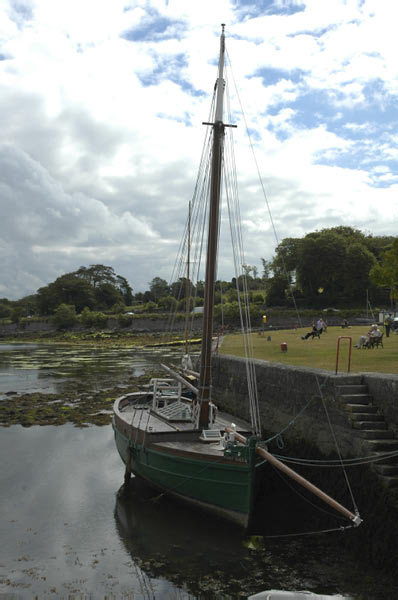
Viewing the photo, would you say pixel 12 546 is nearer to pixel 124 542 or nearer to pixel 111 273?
pixel 124 542

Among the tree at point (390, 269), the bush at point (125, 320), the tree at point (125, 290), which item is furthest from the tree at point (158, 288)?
the tree at point (390, 269)

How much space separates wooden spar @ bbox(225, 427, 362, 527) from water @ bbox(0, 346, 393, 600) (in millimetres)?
1125

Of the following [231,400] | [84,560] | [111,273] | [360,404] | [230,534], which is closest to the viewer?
[84,560]

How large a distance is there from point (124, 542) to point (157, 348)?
58155 millimetres

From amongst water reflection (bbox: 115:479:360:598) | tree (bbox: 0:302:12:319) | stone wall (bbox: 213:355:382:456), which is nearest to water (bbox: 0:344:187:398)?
stone wall (bbox: 213:355:382:456)

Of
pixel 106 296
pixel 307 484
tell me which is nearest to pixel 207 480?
pixel 307 484

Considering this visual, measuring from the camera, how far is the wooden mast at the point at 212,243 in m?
14.3

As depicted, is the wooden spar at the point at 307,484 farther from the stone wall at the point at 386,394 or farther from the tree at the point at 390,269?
the tree at the point at 390,269

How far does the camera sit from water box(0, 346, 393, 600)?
9.48 metres

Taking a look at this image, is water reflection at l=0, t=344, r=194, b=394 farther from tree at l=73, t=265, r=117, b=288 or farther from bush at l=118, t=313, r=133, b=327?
tree at l=73, t=265, r=117, b=288


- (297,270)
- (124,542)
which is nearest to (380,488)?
(124,542)

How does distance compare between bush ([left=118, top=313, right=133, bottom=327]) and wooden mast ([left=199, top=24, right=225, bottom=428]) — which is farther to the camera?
bush ([left=118, top=313, right=133, bottom=327])

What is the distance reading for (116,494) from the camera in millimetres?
14836

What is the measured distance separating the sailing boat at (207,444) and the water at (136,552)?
736mm
